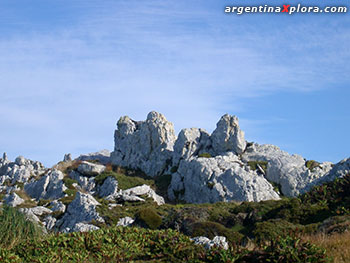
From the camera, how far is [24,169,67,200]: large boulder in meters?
46.5

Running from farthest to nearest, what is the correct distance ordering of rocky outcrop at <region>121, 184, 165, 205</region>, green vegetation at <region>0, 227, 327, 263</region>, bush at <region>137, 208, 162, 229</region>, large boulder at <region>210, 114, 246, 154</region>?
1. large boulder at <region>210, 114, 246, 154</region>
2. rocky outcrop at <region>121, 184, 165, 205</region>
3. bush at <region>137, 208, 162, 229</region>
4. green vegetation at <region>0, 227, 327, 263</region>

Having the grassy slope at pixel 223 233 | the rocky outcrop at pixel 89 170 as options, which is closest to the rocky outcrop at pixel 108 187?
the rocky outcrop at pixel 89 170

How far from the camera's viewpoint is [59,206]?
33.4 metres

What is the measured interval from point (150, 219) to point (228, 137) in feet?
101

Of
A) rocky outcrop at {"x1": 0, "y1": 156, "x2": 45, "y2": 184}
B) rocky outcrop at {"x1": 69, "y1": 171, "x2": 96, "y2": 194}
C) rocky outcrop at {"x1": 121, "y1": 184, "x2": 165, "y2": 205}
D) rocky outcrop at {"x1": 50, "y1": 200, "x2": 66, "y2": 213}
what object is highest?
rocky outcrop at {"x1": 0, "y1": 156, "x2": 45, "y2": 184}

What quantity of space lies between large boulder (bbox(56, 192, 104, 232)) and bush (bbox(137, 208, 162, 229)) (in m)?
4.68

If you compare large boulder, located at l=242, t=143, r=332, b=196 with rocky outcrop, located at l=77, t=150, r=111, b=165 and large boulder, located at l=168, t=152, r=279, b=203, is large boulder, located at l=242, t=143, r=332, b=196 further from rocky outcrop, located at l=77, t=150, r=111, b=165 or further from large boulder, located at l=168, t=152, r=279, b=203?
rocky outcrop, located at l=77, t=150, r=111, b=165

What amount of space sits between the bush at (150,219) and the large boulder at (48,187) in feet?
74.0

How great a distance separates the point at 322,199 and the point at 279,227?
19.0ft

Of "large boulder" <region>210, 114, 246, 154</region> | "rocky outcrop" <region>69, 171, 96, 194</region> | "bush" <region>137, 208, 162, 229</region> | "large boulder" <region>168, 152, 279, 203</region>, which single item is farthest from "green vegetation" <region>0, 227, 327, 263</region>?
"large boulder" <region>210, 114, 246, 154</region>

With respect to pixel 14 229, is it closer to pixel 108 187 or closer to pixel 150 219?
pixel 150 219

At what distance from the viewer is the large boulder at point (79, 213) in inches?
1155

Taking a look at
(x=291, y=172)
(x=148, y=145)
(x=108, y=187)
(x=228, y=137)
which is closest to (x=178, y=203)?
(x=108, y=187)

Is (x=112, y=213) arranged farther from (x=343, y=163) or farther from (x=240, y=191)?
(x=343, y=163)
